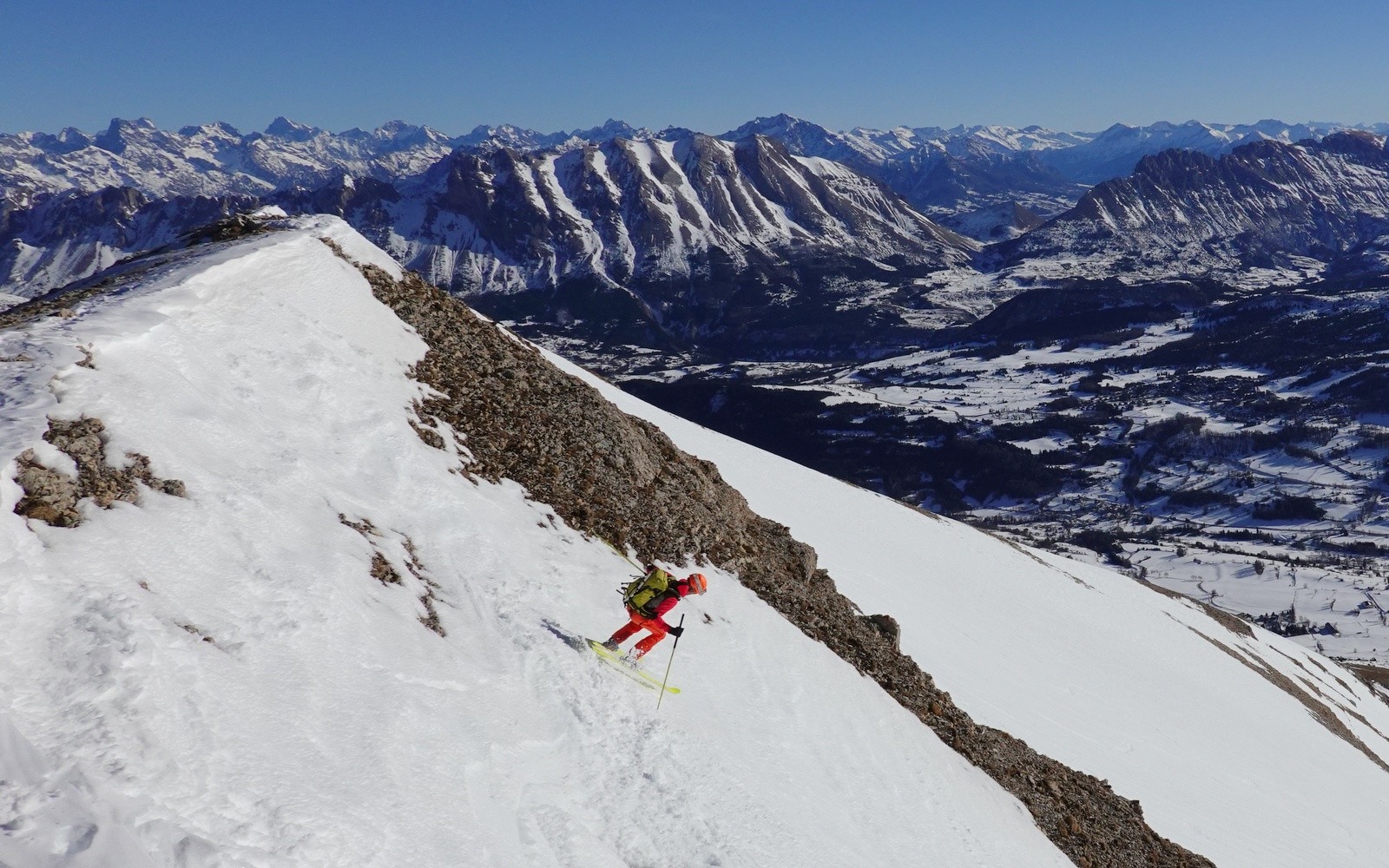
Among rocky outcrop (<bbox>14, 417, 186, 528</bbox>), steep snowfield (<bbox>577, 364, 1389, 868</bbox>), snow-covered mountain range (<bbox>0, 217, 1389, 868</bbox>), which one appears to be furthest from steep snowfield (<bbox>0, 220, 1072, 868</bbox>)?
steep snowfield (<bbox>577, 364, 1389, 868</bbox>)

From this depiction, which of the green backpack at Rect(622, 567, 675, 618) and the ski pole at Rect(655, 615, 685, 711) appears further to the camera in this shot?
the green backpack at Rect(622, 567, 675, 618)

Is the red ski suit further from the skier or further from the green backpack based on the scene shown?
the green backpack

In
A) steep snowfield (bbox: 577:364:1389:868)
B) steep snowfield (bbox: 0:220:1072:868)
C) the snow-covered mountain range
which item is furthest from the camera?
steep snowfield (bbox: 577:364:1389:868)

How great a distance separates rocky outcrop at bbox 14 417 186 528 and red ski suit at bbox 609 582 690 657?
8.87m

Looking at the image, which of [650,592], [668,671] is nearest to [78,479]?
[650,592]

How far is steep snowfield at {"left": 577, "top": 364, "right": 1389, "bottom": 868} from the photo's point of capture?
33.9 m

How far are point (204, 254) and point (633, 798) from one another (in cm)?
2178

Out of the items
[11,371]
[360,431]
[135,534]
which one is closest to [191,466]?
[135,534]

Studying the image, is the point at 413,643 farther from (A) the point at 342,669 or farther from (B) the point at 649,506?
(B) the point at 649,506

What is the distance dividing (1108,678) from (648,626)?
1578 inches

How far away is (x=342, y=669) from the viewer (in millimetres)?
12938

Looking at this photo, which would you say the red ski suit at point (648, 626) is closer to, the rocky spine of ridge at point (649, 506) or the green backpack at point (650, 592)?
the green backpack at point (650, 592)

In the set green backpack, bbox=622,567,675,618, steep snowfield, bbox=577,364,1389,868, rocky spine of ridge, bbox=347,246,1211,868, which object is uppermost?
steep snowfield, bbox=577,364,1389,868

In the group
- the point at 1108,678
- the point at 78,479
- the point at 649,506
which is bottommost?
the point at 78,479
